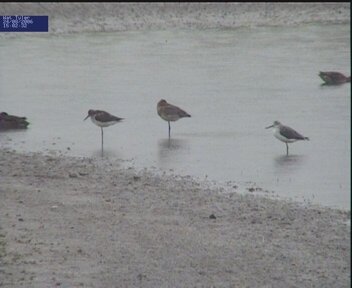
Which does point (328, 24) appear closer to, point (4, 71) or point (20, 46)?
point (20, 46)

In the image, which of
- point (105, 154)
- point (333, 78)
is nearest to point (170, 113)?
point (105, 154)

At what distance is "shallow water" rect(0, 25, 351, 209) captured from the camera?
42.5 feet

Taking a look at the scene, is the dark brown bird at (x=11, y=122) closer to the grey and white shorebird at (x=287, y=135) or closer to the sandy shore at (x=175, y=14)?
the grey and white shorebird at (x=287, y=135)

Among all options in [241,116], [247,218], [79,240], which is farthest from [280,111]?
[79,240]

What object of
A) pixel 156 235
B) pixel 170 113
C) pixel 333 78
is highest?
pixel 333 78

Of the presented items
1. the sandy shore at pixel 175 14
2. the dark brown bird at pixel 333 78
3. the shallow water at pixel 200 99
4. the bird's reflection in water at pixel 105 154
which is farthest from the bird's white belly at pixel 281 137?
the sandy shore at pixel 175 14

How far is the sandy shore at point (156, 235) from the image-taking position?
26.1 ft

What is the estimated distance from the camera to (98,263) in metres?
8.27

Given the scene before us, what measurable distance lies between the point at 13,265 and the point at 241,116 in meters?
8.69

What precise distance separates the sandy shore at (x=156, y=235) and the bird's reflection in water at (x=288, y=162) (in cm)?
133

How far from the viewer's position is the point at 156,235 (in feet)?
30.4
